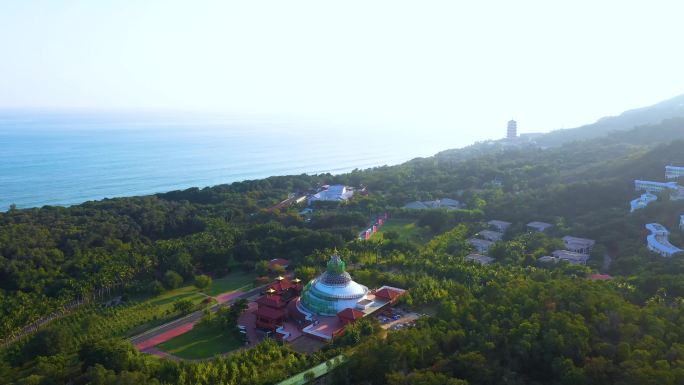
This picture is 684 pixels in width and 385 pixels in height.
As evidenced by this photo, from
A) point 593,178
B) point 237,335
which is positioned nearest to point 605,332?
point 237,335

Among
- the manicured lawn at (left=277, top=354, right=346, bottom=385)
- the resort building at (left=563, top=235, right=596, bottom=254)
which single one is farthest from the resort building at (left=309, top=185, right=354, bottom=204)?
the manicured lawn at (left=277, top=354, right=346, bottom=385)

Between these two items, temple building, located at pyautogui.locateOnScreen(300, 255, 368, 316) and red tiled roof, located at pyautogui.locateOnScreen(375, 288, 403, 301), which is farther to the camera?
red tiled roof, located at pyautogui.locateOnScreen(375, 288, 403, 301)

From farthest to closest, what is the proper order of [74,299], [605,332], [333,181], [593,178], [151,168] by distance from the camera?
[151,168], [333,181], [593,178], [74,299], [605,332]

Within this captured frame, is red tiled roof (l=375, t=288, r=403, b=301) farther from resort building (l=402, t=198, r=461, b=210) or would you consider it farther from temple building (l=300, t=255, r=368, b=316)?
resort building (l=402, t=198, r=461, b=210)

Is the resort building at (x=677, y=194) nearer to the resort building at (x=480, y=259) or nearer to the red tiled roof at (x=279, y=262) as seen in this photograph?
the resort building at (x=480, y=259)

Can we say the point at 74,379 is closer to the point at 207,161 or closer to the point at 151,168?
the point at 151,168

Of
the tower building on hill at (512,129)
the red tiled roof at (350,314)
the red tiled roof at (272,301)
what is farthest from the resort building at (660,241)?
the tower building on hill at (512,129)

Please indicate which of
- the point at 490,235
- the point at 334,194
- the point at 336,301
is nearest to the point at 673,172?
the point at 490,235
